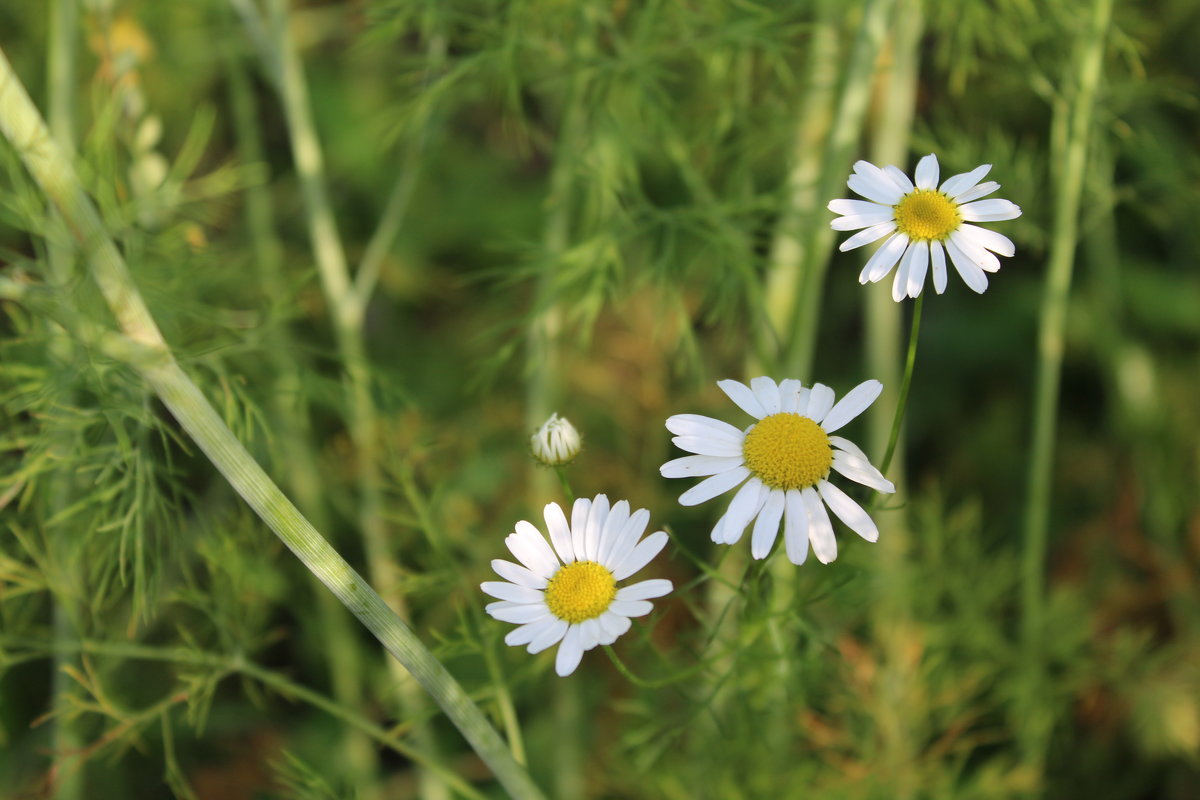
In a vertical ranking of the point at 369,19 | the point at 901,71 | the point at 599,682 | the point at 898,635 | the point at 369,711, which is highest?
the point at 901,71

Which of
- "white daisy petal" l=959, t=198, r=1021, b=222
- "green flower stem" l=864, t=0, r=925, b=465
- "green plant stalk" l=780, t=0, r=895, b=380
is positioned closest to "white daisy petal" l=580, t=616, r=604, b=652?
"white daisy petal" l=959, t=198, r=1021, b=222

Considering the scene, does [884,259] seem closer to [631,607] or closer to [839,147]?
[631,607]

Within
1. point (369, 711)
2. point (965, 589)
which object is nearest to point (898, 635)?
point (965, 589)

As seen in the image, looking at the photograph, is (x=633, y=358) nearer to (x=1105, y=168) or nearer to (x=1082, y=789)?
(x=1105, y=168)

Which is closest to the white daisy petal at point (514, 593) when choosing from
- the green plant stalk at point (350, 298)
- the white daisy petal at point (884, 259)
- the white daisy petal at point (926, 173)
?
the white daisy petal at point (884, 259)

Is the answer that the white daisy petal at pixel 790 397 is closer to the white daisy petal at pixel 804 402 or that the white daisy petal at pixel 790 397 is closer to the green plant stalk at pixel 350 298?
the white daisy petal at pixel 804 402

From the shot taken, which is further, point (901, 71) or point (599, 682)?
point (599, 682)

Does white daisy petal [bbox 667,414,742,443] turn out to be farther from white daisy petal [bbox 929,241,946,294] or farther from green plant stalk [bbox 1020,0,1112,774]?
green plant stalk [bbox 1020,0,1112,774]
